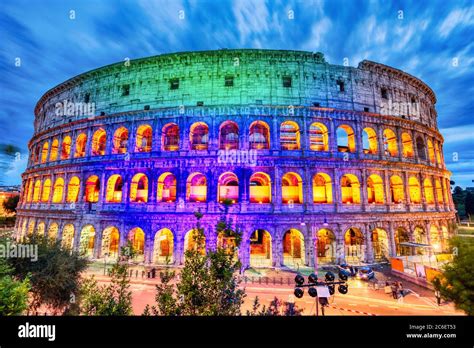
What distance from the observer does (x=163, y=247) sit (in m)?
24.7

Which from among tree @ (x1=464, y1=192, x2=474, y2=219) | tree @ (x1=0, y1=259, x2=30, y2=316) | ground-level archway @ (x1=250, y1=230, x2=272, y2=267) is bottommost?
ground-level archway @ (x1=250, y1=230, x2=272, y2=267)

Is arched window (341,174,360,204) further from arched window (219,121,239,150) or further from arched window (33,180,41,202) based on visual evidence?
arched window (33,180,41,202)

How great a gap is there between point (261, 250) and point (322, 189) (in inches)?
378

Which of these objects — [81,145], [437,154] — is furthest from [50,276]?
[437,154]

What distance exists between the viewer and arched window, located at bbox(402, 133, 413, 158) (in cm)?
2542

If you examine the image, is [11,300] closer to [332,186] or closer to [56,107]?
[332,186]

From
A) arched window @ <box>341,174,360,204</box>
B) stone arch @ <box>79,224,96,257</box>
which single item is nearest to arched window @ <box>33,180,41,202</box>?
stone arch @ <box>79,224,96,257</box>

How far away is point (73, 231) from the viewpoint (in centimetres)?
2448

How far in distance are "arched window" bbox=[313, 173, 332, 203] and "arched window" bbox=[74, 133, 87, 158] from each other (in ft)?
89.0

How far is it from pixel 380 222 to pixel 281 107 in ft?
49.4

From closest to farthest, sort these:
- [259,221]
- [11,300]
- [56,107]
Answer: [11,300]
[259,221]
[56,107]

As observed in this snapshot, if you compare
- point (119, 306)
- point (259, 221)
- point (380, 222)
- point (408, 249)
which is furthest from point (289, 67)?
point (119, 306)

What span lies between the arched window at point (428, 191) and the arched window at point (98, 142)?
37573 mm

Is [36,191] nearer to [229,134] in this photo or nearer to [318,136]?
[229,134]
